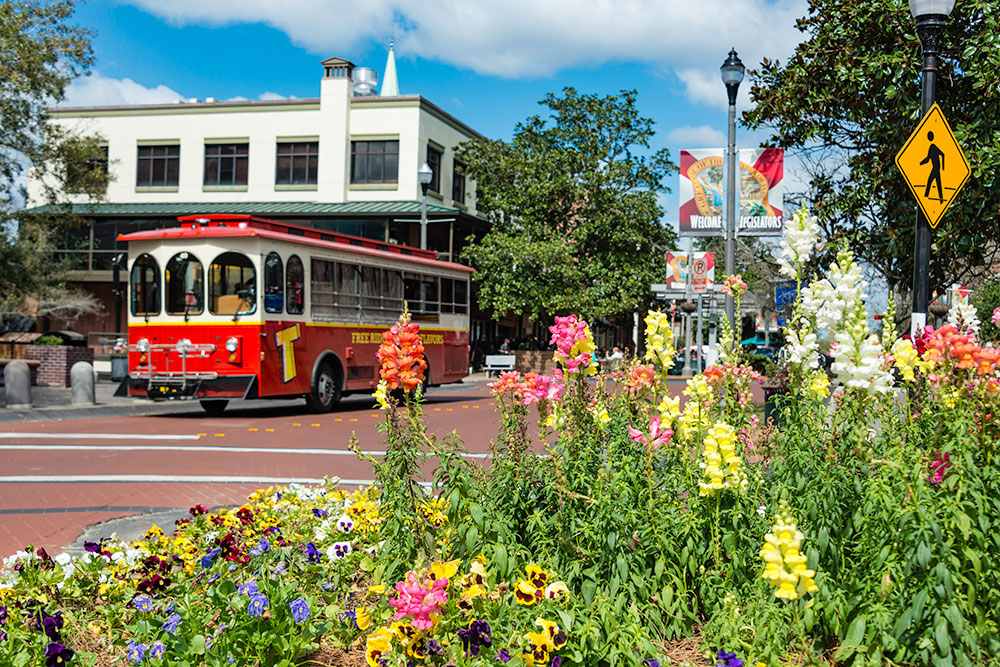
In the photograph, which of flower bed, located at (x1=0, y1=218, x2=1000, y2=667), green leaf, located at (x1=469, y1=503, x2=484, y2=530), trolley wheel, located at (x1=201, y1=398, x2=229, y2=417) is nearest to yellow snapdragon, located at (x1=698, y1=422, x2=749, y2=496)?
flower bed, located at (x1=0, y1=218, x2=1000, y2=667)

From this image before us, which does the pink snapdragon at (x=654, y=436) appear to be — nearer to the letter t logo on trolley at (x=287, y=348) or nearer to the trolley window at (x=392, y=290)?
the letter t logo on trolley at (x=287, y=348)

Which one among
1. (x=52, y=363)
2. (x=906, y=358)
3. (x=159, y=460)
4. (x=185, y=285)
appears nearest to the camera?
(x=906, y=358)

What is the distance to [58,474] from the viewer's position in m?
9.59

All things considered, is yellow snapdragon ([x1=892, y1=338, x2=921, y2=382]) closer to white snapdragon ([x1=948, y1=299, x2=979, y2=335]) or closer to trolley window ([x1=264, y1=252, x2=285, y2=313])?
white snapdragon ([x1=948, y1=299, x2=979, y2=335])

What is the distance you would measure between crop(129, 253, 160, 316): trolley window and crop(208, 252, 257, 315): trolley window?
3.53 ft

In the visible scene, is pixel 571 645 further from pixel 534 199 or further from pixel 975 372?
pixel 534 199

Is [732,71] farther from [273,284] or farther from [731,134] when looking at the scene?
[273,284]

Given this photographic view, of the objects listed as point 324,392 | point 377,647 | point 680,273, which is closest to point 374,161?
point 680,273

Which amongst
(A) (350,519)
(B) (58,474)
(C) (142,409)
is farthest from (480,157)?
(A) (350,519)

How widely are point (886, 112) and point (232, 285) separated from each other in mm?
10827

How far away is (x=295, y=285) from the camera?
1686cm

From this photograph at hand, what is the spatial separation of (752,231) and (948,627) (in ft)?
57.0

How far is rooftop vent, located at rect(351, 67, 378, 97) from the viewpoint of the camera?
148 ft

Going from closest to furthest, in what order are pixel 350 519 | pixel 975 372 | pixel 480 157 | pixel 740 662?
pixel 740 662 → pixel 975 372 → pixel 350 519 → pixel 480 157
